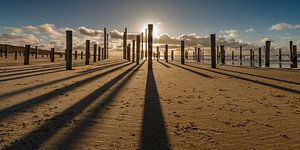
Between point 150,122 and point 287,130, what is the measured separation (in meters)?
1.73

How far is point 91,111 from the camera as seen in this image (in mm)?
4309

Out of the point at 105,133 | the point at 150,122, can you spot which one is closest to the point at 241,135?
the point at 150,122

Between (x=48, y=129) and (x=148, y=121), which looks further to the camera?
(x=148, y=121)

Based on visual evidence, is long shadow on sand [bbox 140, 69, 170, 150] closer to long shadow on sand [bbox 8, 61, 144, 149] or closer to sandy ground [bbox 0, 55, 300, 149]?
sandy ground [bbox 0, 55, 300, 149]

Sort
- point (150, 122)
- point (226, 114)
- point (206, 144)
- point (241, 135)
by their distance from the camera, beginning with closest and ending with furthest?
1. point (206, 144)
2. point (241, 135)
3. point (150, 122)
4. point (226, 114)

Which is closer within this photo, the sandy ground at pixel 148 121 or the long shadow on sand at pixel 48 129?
the long shadow on sand at pixel 48 129

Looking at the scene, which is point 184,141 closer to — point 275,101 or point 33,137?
point 33,137

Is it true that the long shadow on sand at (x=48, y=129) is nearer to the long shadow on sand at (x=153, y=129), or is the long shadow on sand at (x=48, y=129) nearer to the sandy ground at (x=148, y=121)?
the sandy ground at (x=148, y=121)

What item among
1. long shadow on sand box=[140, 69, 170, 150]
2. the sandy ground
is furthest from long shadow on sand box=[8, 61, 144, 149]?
long shadow on sand box=[140, 69, 170, 150]

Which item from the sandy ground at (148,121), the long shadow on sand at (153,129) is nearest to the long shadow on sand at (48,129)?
the sandy ground at (148,121)

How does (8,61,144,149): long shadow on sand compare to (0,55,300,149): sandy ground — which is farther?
(0,55,300,149): sandy ground

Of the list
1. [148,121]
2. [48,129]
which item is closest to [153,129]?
[148,121]

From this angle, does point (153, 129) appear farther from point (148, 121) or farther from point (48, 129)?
point (48, 129)

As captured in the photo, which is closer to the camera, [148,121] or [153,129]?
[153,129]
